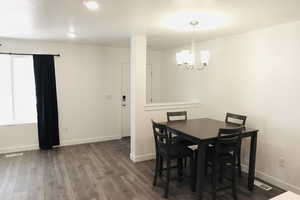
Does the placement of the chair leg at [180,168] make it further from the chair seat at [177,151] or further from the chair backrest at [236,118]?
the chair backrest at [236,118]

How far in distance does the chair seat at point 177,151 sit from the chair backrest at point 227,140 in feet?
1.62

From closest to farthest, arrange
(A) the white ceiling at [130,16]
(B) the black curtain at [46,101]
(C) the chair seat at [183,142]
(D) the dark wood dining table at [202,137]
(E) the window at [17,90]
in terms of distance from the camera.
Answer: (A) the white ceiling at [130,16], (D) the dark wood dining table at [202,137], (C) the chair seat at [183,142], (E) the window at [17,90], (B) the black curtain at [46,101]

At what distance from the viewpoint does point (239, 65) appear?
143 inches

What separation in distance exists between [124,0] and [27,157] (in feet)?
12.5

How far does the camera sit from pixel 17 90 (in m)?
4.49

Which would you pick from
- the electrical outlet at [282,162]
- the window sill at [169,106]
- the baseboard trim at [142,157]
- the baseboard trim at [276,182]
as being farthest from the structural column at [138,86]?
the electrical outlet at [282,162]

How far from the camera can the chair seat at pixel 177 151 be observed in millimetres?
2890

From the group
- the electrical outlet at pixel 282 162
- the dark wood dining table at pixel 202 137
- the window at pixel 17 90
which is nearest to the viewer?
the dark wood dining table at pixel 202 137

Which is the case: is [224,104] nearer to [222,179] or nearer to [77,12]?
[222,179]

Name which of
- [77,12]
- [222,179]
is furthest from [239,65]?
[77,12]

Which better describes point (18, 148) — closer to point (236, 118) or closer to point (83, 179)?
point (83, 179)

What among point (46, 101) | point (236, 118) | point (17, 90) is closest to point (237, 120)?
point (236, 118)

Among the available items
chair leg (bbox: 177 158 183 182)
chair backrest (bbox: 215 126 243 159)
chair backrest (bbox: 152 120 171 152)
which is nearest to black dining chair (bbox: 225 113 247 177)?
chair backrest (bbox: 215 126 243 159)

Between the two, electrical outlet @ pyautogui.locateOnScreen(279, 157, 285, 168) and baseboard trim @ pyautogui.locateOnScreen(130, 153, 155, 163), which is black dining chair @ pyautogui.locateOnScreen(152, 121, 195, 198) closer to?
baseboard trim @ pyautogui.locateOnScreen(130, 153, 155, 163)
